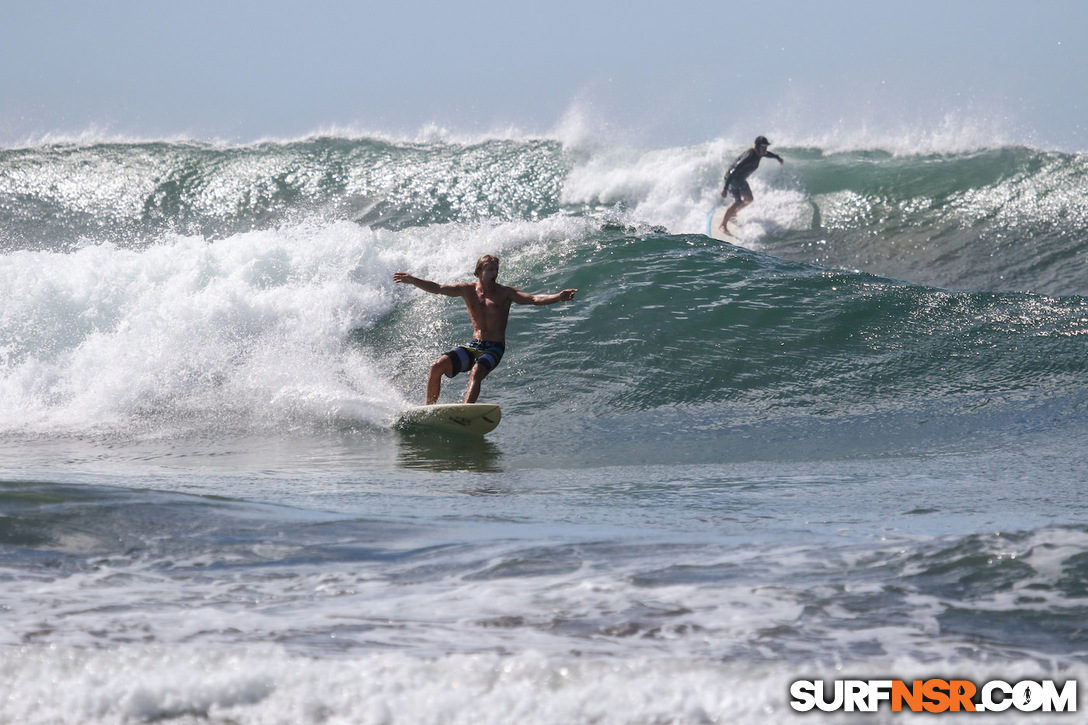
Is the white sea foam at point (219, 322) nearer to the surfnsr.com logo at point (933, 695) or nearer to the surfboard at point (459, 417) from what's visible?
the surfboard at point (459, 417)

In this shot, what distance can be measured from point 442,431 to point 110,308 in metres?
5.89

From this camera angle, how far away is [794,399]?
333 inches

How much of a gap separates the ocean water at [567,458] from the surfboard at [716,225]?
288 millimetres

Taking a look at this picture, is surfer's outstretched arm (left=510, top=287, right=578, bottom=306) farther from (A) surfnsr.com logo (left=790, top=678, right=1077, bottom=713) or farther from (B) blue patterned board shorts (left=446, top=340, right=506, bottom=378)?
(A) surfnsr.com logo (left=790, top=678, right=1077, bottom=713)

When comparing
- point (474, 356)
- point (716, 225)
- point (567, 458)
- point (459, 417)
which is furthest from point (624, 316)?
point (716, 225)

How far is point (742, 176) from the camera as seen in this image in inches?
700

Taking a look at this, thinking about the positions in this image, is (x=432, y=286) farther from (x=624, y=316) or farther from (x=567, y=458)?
(x=624, y=316)

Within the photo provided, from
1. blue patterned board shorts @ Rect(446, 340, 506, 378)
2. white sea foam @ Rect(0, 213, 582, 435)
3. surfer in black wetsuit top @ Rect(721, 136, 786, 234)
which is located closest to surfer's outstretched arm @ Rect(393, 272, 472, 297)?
blue patterned board shorts @ Rect(446, 340, 506, 378)

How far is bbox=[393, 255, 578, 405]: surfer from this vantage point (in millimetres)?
7965

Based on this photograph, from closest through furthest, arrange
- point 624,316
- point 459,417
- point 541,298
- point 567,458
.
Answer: point 567,458
point 459,417
point 541,298
point 624,316

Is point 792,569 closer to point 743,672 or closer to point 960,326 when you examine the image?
point 743,672

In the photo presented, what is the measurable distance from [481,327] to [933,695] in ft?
20.7

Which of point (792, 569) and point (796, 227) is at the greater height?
point (796, 227)

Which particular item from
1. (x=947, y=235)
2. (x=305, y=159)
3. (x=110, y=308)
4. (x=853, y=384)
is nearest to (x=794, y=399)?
(x=853, y=384)
